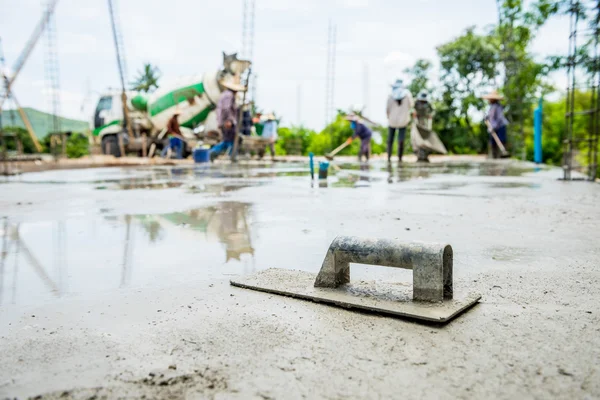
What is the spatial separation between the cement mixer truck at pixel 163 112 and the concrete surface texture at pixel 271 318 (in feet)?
55.6

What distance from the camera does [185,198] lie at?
23.6ft

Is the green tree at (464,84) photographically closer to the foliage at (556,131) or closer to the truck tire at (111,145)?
the foliage at (556,131)

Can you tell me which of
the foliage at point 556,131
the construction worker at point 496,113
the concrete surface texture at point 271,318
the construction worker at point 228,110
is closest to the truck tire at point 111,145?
the construction worker at point 228,110

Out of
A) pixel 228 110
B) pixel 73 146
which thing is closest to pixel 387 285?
pixel 228 110

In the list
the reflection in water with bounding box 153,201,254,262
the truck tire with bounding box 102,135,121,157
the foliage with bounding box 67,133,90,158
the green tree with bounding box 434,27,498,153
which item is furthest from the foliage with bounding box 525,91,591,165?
the foliage with bounding box 67,133,90,158

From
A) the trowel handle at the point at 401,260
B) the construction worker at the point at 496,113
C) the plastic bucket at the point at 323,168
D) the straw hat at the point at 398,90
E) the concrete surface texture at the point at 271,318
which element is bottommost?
the concrete surface texture at the point at 271,318

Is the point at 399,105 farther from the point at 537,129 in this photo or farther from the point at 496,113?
the point at 537,129

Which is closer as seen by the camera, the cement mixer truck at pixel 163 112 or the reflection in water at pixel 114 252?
the reflection in water at pixel 114 252

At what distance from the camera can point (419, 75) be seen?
2817 cm

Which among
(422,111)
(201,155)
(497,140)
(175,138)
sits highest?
(422,111)

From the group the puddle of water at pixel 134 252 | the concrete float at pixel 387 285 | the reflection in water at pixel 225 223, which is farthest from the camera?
the reflection in water at pixel 225 223

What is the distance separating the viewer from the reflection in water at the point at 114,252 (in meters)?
2.95

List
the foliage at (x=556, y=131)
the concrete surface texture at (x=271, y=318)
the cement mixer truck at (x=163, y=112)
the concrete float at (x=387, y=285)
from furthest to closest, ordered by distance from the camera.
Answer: the foliage at (x=556, y=131)
the cement mixer truck at (x=163, y=112)
the concrete float at (x=387, y=285)
the concrete surface texture at (x=271, y=318)

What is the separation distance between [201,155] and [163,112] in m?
7.80
